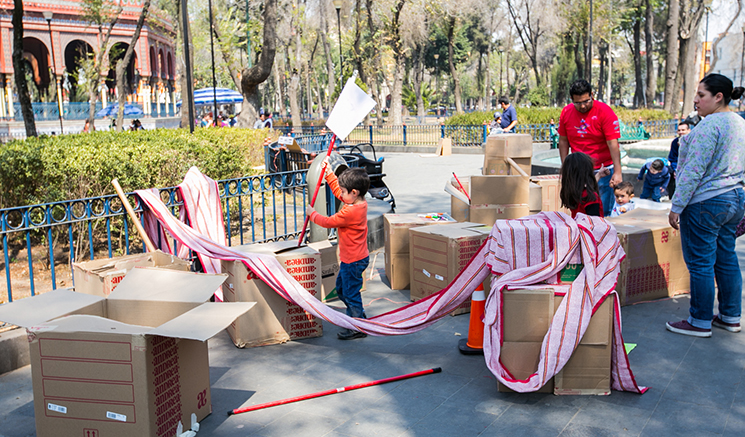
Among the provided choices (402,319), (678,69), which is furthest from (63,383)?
(678,69)

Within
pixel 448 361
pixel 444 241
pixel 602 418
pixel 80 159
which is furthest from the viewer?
pixel 80 159

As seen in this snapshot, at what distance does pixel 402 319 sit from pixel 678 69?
1184 inches

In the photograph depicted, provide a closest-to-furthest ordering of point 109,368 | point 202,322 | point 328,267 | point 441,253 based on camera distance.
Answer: point 109,368, point 202,322, point 441,253, point 328,267

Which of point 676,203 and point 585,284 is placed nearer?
point 585,284

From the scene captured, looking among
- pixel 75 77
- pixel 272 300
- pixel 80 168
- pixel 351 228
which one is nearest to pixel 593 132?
pixel 351 228

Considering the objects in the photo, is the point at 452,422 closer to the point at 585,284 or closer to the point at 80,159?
the point at 585,284

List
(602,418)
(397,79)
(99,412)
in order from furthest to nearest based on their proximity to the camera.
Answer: (397,79) < (602,418) < (99,412)

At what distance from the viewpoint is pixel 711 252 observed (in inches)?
180

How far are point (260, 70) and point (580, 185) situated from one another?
1551cm

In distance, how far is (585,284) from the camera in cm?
371

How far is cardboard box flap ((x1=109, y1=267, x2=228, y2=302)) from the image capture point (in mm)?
3645

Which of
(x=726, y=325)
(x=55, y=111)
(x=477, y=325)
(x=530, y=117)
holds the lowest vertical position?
(x=726, y=325)

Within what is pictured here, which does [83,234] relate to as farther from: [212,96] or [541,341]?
[212,96]

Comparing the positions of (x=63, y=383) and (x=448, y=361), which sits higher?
(x=63, y=383)
